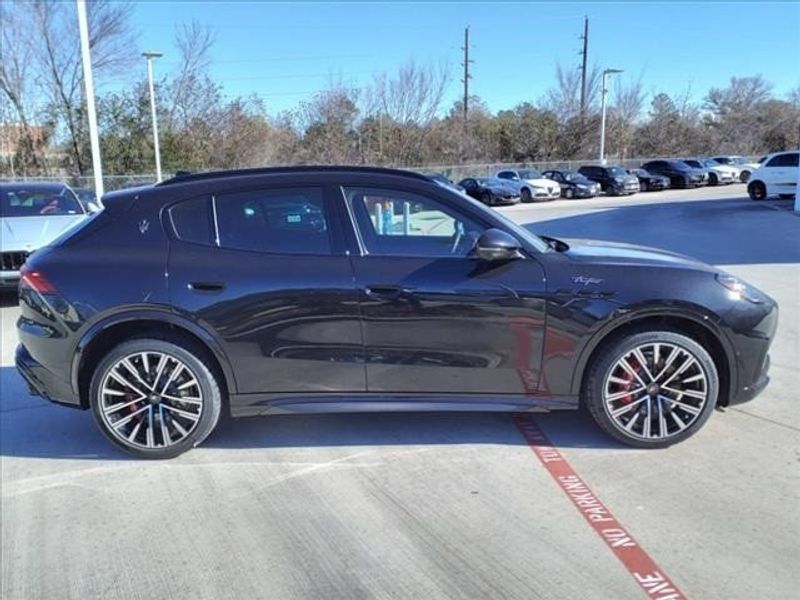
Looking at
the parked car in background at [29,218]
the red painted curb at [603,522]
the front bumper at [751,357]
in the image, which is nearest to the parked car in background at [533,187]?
the parked car in background at [29,218]

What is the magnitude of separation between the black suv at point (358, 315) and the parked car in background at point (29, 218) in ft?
16.7

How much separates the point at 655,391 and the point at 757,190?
2554 centimetres

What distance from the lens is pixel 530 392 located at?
389cm

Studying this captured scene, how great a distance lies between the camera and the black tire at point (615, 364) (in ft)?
12.5

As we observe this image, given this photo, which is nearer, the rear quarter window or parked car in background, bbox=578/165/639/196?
the rear quarter window

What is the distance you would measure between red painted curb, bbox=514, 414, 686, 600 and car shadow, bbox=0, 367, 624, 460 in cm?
11

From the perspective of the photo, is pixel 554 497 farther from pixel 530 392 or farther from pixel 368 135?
pixel 368 135

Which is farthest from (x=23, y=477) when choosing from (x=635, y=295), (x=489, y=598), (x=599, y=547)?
(x=635, y=295)

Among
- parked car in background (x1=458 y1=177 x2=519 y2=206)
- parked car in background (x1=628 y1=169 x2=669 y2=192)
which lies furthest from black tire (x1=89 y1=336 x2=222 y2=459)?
parked car in background (x1=628 y1=169 x2=669 y2=192)

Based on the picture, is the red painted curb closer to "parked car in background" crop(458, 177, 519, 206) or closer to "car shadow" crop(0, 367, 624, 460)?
"car shadow" crop(0, 367, 624, 460)

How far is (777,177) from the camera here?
24.5m

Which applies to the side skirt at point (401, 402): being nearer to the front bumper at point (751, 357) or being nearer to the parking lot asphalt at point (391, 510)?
the parking lot asphalt at point (391, 510)

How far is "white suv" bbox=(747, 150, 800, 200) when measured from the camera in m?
23.8

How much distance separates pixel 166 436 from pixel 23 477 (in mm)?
847
